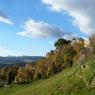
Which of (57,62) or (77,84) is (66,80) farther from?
(57,62)

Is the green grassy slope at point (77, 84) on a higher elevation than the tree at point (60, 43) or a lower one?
lower

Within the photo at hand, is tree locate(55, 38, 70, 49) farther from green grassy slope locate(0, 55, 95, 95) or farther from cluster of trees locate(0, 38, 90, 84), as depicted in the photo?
green grassy slope locate(0, 55, 95, 95)

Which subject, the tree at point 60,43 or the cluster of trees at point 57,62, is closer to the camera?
the cluster of trees at point 57,62

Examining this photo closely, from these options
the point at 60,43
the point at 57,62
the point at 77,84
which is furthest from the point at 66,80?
the point at 60,43

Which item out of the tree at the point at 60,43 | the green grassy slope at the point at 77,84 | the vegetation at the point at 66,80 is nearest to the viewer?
the green grassy slope at the point at 77,84

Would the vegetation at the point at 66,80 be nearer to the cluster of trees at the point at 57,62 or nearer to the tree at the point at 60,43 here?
the cluster of trees at the point at 57,62

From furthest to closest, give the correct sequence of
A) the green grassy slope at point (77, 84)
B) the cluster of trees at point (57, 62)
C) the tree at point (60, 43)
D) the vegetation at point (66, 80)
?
→ the tree at point (60, 43)
the cluster of trees at point (57, 62)
the vegetation at point (66, 80)
the green grassy slope at point (77, 84)

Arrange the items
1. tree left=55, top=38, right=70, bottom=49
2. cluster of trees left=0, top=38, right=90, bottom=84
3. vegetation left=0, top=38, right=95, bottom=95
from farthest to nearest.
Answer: tree left=55, top=38, right=70, bottom=49, cluster of trees left=0, top=38, right=90, bottom=84, vegetation left=0, top=38, right=95, bottom=95

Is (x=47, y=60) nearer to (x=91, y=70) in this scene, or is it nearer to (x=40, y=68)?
(x=40, y=68)

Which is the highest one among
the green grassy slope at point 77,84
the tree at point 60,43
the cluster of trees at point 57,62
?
the tree at point 60,43

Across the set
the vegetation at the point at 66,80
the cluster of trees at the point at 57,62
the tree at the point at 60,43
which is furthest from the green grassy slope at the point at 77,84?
the tree at the point at 60,43

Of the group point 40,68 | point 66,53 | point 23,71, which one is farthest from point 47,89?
point 23,71

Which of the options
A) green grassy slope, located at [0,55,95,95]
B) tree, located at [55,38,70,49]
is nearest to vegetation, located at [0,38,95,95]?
green grassy slope, located at [0,55,95,95]

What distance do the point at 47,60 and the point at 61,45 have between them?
15242 mm
